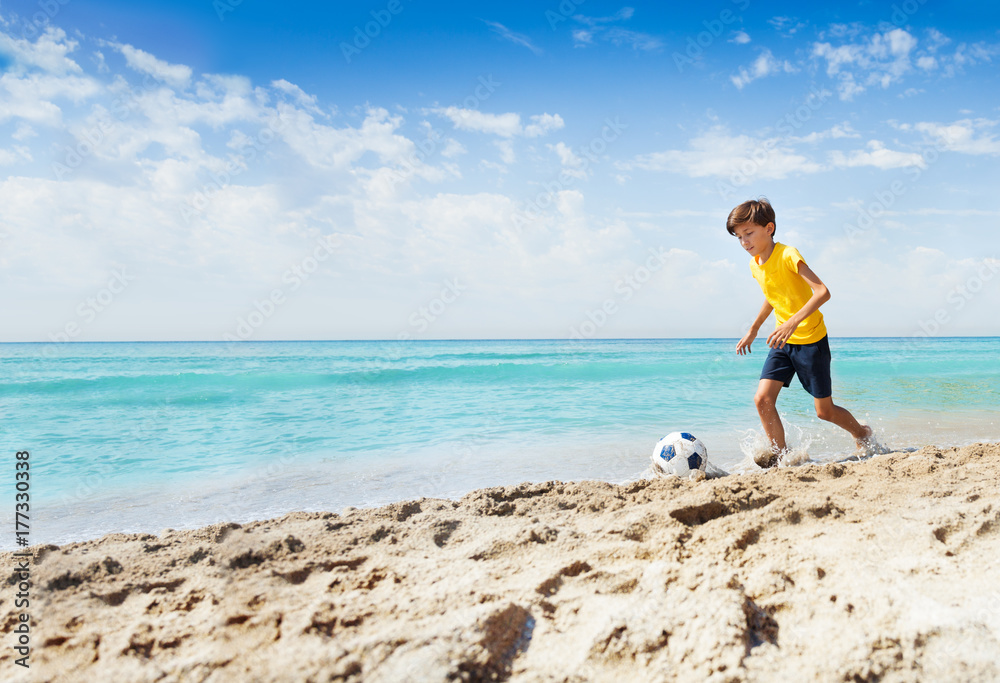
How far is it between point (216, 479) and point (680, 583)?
14.1ft

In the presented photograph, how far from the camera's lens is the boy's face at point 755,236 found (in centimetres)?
425

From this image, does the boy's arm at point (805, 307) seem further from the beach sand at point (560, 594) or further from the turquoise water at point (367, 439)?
the turquoise water at point (367, 439)

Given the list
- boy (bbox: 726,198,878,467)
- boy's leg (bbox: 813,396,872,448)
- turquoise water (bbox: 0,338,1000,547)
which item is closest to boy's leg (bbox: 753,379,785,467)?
boy (bbox: 726,198,878,467)

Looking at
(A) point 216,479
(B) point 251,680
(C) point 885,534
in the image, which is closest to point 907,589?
(C) point 885,534

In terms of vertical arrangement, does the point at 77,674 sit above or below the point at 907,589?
below

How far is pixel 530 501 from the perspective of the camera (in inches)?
129

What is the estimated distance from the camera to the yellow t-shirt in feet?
13.8

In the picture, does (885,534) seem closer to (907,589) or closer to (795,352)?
(907,589)

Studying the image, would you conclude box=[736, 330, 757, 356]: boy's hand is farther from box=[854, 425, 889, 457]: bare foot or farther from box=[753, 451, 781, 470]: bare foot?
box=[854, 425, 889, 457]: bare foot

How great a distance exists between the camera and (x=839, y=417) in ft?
14.8

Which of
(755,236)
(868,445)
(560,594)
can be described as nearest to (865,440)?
(868,445)

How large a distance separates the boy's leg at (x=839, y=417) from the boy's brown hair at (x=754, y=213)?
1.50 m

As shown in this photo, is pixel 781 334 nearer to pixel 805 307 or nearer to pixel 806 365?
pixel 805 307

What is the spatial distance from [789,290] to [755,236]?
491mm
